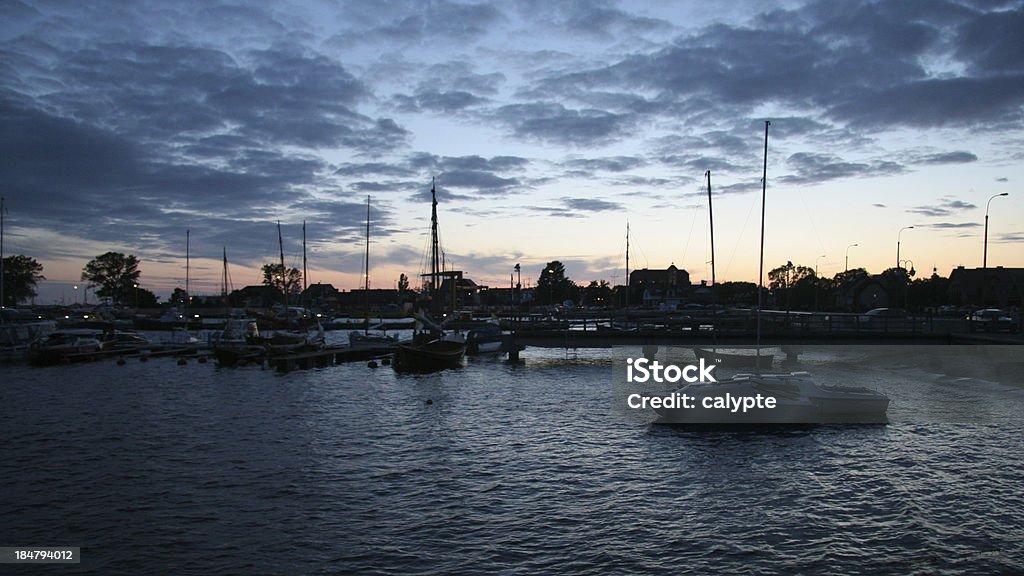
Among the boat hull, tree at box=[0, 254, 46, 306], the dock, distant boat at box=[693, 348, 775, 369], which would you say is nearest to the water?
distant boat at box=[693, 348, 775, 369]

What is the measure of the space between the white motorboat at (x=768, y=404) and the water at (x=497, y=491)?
90cm

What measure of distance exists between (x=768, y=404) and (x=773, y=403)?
Result: 10.1 inches

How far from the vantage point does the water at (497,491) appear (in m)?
16.7

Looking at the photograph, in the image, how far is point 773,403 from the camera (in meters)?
31.6

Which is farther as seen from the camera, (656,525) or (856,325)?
(856,325)

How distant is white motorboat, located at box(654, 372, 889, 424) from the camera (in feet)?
104

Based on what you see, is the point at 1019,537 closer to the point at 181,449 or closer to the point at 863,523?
the point at 863,523

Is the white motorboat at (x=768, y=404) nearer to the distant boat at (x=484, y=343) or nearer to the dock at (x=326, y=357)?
the dock at (x=326, y=357)

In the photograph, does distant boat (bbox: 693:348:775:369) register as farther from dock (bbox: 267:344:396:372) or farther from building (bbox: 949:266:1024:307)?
building (bbox: 949:266:1024:307)

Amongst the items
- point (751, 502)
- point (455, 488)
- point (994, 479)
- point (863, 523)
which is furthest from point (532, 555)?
point (994, 479)

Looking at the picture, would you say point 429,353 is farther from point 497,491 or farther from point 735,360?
point 497,491

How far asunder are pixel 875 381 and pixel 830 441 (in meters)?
25.2

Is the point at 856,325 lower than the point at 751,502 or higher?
higher

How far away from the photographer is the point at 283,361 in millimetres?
57938
